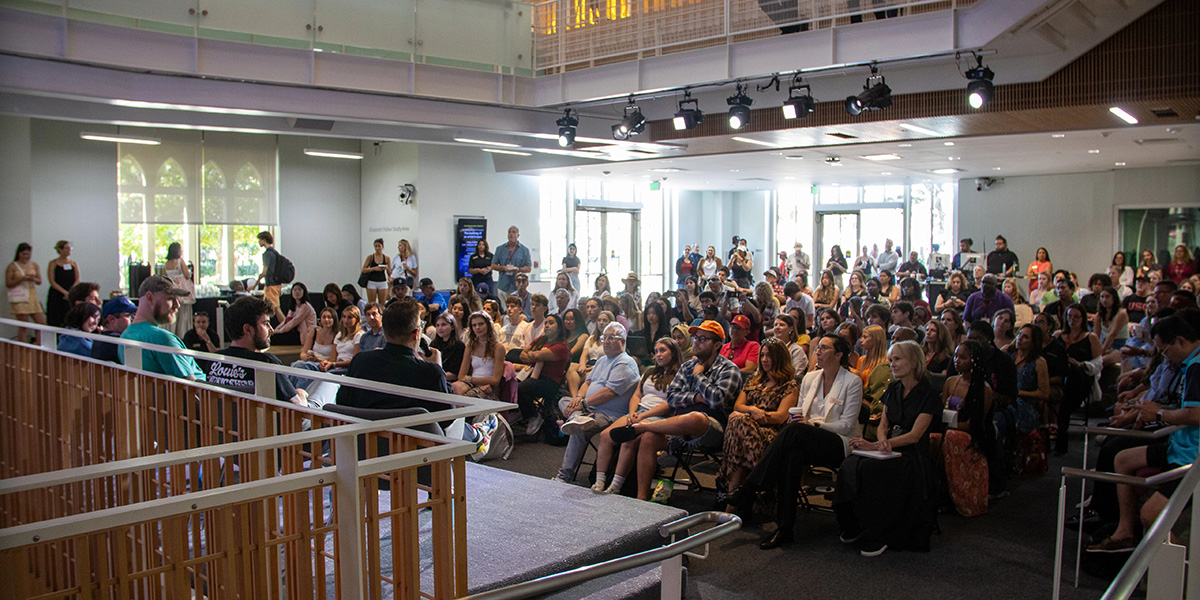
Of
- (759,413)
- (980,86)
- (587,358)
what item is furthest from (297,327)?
(980,86)

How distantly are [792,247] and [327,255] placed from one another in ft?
42.6

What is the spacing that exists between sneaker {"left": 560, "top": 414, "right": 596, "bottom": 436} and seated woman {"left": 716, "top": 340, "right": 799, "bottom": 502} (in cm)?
105

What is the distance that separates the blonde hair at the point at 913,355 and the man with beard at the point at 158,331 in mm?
4178

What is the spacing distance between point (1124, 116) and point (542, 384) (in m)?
7.32

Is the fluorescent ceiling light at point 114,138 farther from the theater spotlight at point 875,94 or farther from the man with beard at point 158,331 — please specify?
the theater spotlight at point 875,94

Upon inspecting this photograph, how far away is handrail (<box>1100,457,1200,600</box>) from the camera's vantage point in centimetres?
203

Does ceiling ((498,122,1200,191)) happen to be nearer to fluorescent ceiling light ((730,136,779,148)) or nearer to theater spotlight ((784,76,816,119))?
fluorescent ceiling light ((730,136,779,148))

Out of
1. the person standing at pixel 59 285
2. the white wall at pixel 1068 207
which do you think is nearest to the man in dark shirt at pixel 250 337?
the person standing at pixel 59 285

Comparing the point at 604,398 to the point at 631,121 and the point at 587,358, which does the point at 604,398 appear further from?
the point at 631,121

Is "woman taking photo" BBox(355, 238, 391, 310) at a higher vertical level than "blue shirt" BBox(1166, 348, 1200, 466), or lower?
higher

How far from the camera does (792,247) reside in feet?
77.6

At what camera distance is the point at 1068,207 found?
18.1 meters

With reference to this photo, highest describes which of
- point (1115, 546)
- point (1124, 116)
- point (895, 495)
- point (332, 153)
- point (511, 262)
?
point (332, 153)

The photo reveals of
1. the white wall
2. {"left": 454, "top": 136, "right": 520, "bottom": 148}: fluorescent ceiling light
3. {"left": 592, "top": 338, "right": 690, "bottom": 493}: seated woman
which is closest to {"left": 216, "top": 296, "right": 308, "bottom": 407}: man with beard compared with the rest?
{"left": 592, "top": 338, "right": 690, "bottom": 493}: seated woman
